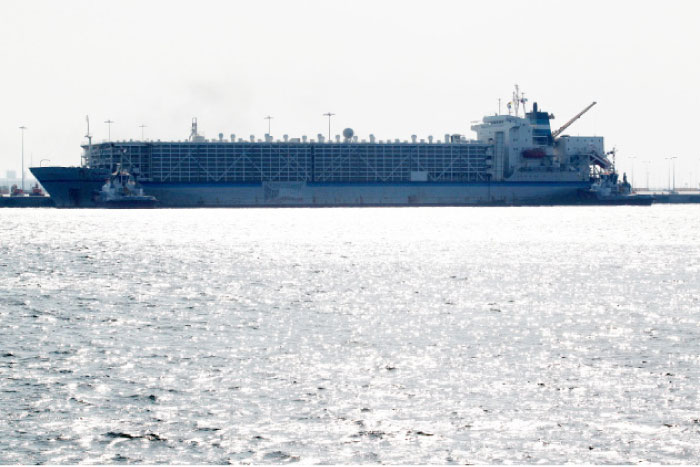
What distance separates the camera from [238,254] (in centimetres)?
7650

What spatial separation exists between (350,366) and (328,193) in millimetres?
152215

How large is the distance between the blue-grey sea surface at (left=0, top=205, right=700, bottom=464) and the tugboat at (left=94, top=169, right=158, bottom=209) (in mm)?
107605

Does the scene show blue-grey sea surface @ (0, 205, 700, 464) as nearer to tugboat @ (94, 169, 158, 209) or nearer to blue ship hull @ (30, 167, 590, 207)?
tugboat @ (94, 169, 158, 209)

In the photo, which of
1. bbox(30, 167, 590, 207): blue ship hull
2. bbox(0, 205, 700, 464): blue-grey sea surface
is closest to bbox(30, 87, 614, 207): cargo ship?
bbox(30, 167, 590, 207): blue ship hull

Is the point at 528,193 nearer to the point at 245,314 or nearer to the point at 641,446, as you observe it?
the point at 245,314

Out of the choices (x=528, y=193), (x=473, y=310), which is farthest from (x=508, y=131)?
(x=473, y=310)

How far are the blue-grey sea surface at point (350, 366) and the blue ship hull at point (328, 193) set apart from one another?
111 m

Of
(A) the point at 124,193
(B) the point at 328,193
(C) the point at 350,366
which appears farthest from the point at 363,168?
(C) the point at 350,366

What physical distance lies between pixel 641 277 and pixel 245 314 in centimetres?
2508

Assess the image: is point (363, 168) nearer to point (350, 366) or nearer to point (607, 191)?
point (607, 191)

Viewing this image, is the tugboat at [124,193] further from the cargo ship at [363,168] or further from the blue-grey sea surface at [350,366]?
the blue-grey sea surface at [350,366]

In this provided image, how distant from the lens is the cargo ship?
6786 inches

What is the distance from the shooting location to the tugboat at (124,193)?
166875 mm

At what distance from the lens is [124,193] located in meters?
168
